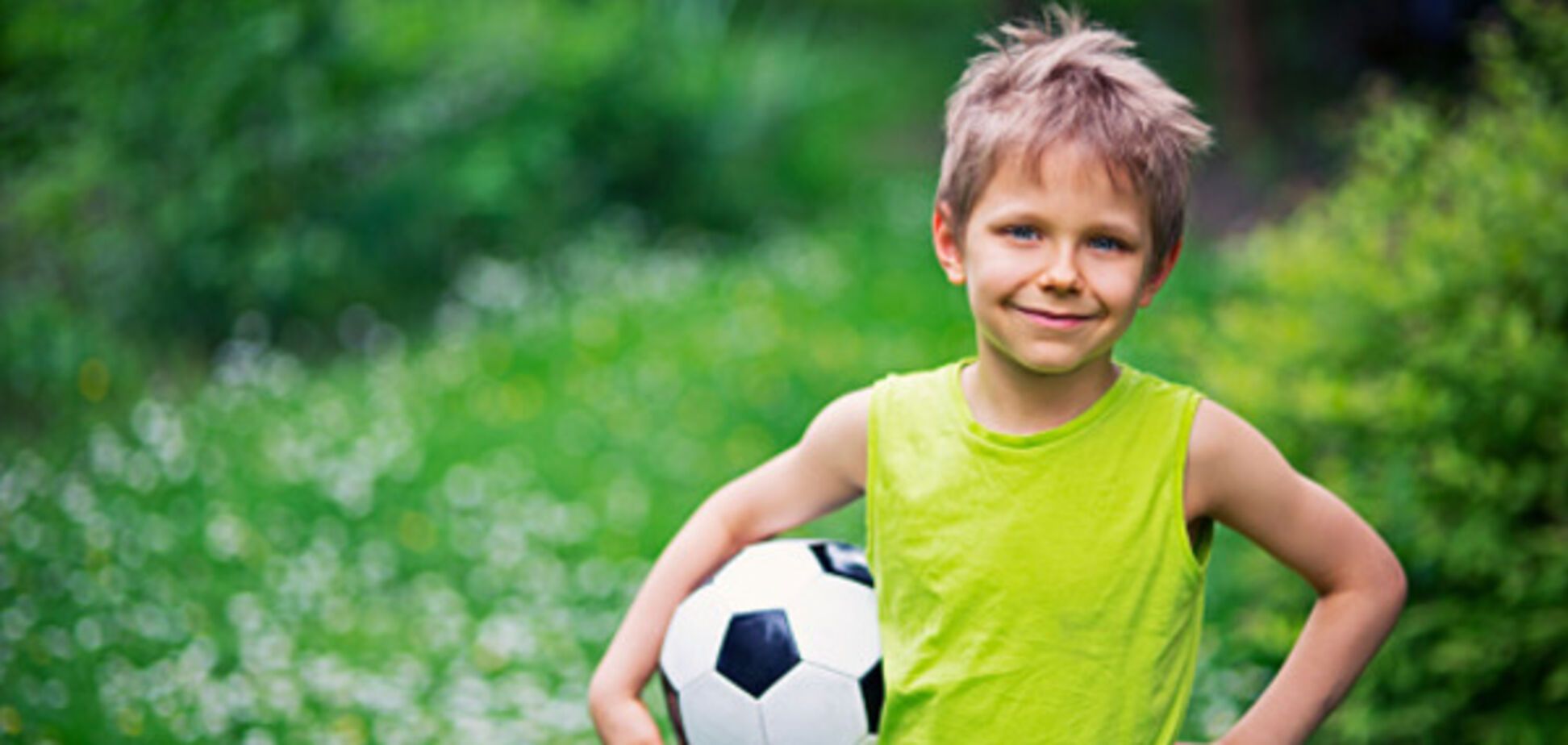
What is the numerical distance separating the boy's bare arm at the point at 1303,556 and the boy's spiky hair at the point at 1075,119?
0.29 metres

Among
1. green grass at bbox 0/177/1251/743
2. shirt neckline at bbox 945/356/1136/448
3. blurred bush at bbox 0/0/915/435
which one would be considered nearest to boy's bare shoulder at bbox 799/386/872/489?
shirt neckline at bbox 945/356/1136/448

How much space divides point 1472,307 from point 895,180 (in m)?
7.13

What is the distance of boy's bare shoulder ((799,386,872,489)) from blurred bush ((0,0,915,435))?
587cm

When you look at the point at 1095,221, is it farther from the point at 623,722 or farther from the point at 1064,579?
the point at 623,722

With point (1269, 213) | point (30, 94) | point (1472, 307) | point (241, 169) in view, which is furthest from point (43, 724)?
point (1269, 213)

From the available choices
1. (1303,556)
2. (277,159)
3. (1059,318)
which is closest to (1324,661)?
(1303,556)

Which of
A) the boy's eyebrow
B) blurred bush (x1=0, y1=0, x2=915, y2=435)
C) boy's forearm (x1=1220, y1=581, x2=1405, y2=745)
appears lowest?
boy's forearm (x1=1220, y1=581, x2=1405, y2=745)

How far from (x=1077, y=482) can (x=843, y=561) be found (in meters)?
0.52

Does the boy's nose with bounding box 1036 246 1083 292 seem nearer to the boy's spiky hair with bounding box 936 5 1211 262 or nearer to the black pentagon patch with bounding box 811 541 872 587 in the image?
the boy's spiky hair with bounding box 936 5 1211 262

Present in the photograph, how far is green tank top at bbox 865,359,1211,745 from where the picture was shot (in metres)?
2.12

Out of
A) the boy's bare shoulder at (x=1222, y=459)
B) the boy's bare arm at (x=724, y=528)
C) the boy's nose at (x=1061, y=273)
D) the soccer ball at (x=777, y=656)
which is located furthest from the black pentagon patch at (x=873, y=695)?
the boy's nose at (x=1061, y=273)

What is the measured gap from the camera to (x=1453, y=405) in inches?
140

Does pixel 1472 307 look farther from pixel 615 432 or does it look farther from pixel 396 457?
pixel 396 457

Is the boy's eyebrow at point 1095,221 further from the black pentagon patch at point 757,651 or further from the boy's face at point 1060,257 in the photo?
the black pentagon patch at point 757,651
